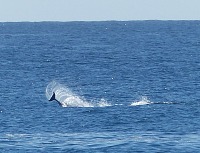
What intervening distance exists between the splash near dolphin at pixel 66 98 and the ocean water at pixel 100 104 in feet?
0.14

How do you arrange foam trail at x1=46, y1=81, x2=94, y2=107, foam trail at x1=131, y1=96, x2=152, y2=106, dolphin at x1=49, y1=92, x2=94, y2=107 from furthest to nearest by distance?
1. foam trail at x1=46, y1=81, x2=94, y2=107
2. dolphin at x1=49, y1=92, x2=94, y2=107
3. foam trail at x1=131, y1=96, x2=152, y2=106

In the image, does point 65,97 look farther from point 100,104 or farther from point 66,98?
point 100,104

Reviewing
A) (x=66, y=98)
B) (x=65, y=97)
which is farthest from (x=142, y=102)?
(x=65, y=97)

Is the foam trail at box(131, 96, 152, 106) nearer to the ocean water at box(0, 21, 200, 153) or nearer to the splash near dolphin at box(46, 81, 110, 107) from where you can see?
the ocean water at box(0, 21, 200, 153)

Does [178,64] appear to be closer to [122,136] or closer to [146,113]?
[146,113]

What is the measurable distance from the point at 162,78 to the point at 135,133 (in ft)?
132

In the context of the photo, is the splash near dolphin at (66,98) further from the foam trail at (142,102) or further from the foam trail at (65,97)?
the foam trail at (142,102)

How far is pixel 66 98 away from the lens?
3319 inches

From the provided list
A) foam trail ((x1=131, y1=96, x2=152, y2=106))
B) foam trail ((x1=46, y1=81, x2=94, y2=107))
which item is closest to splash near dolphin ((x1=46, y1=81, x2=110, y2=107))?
foam trail ((x1=46, y1=81, x2=94, y2=107))

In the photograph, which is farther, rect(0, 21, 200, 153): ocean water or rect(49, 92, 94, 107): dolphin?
rect(49, 92, 94, 107): dolphin

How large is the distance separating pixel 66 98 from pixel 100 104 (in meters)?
5.87

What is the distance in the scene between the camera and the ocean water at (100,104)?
194 feet

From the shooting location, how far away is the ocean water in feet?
194

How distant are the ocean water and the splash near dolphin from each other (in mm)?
42
